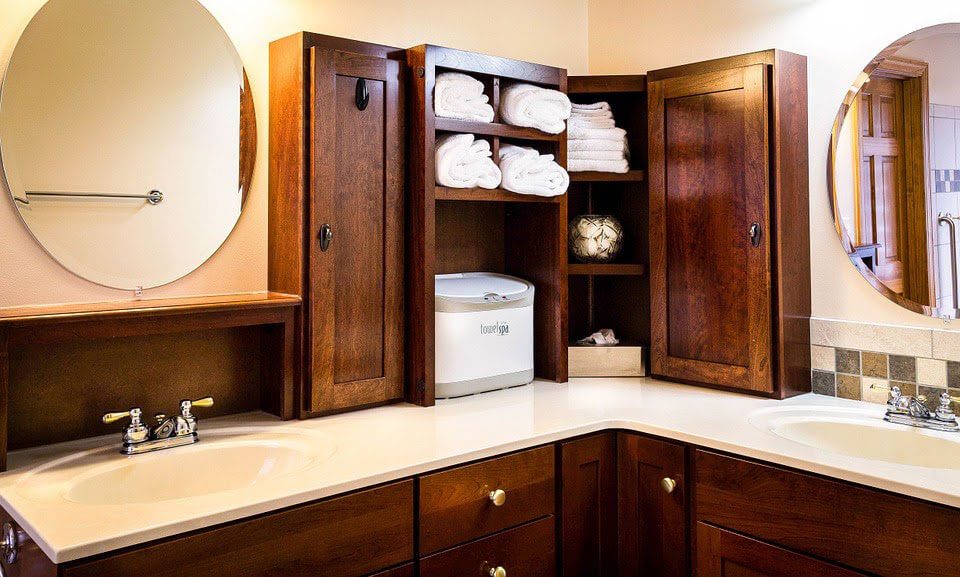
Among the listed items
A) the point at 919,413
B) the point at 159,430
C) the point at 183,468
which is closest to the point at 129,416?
the point at 159,430

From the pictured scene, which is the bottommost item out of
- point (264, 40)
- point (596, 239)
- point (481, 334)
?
point (481, 334)

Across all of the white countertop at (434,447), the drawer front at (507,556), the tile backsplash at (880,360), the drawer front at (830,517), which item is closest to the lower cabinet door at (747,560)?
the drawer front at (830,517)

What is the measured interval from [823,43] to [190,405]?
81.0 inches

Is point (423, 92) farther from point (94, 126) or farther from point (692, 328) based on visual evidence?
point (692, 328)

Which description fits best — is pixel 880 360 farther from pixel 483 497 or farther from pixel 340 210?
pixel 340 210

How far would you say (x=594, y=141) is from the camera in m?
2.57

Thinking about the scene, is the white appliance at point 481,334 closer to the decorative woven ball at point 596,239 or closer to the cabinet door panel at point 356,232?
the cabinet door panel at point 356,232

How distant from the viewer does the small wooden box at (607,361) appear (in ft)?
8.57

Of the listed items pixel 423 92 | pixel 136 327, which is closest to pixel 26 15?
pixel 136 327

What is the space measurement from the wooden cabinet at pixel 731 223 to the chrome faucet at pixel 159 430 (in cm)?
145

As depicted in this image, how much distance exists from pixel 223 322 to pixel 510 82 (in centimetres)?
115

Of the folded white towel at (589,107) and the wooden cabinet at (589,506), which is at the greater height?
the folded white towel at (589,107)

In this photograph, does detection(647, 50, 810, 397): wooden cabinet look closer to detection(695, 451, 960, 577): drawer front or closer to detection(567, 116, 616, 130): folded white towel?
detection(567, 116, 616, 130): folded white towel

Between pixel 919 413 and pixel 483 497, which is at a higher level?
Answer: pixel 919 413
